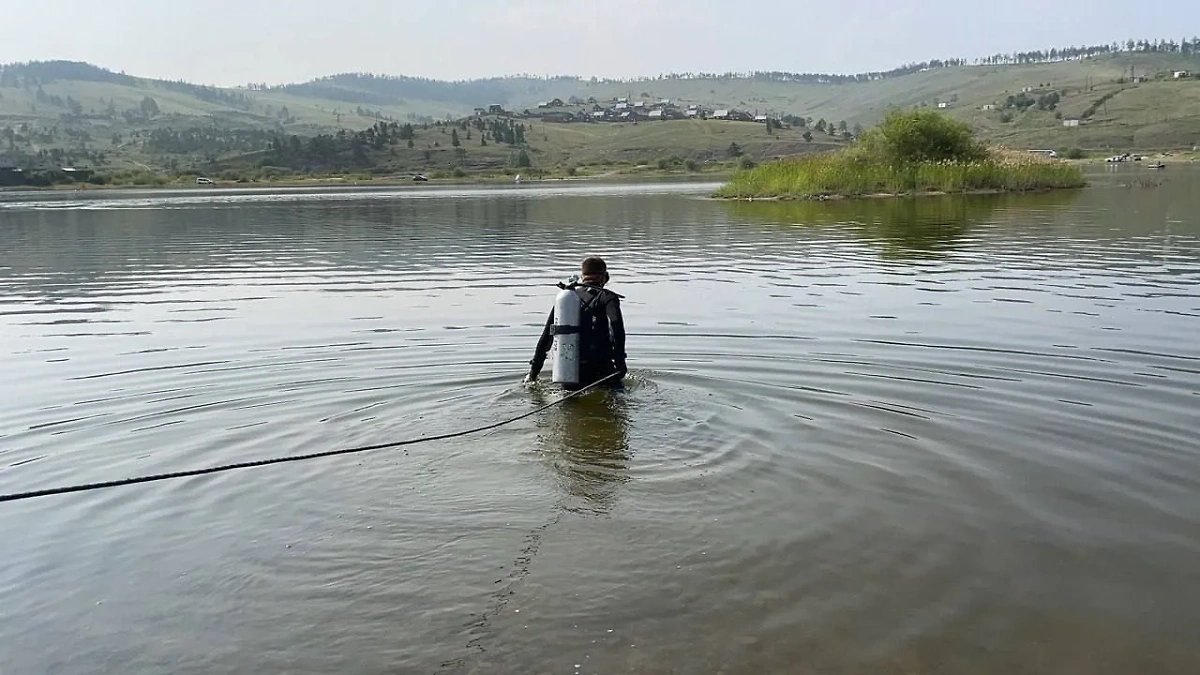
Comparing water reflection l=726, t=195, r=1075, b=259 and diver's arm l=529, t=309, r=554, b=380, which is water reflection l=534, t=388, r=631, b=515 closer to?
diver's arm l=529, t=309, r=554, b=380

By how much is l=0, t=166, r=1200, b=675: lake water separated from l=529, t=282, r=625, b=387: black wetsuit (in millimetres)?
359

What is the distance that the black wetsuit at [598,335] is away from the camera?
11344 millimetres

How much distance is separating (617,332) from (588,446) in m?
1.78

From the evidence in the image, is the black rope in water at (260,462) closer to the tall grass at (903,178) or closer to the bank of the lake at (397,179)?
the tall grass at (903,178)

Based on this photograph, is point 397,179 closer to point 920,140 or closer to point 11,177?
point 11,177

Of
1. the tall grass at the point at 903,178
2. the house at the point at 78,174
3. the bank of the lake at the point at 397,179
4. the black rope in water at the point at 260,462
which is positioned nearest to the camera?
the black rope in water at the point at 260,462

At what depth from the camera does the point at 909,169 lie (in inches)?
2285

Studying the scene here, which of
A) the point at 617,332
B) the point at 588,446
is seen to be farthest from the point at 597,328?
the point at 588,446

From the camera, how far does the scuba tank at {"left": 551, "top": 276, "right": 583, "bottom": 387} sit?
11.4 metres

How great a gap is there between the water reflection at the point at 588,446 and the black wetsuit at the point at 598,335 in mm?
331

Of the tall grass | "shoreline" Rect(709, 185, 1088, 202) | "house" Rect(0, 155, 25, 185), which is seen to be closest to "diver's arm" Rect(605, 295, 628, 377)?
"shoreline" Rect(709, 185, 1088, 202)

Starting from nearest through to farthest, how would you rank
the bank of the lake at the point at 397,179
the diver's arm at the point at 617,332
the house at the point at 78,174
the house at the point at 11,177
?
the diver's arm at the point at 617,332
the bank of the lake at the point at 397,179
the house at the point at 11,177
the house at the point at 78,174

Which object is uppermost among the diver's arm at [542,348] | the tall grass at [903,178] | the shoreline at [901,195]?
the tall grass at [903,178]

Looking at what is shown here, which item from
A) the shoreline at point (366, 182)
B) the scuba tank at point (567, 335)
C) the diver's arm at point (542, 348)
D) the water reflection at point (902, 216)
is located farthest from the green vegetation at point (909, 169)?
the shoreline at point (366, 182)
